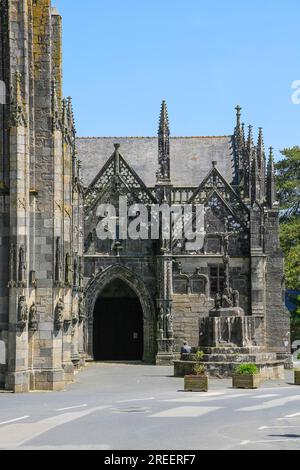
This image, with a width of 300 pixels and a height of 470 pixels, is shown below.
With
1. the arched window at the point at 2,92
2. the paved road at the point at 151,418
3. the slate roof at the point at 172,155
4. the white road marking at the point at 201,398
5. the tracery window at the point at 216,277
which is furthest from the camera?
the slate roof at the point at 172,155

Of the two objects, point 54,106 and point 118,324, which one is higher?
point 54,106

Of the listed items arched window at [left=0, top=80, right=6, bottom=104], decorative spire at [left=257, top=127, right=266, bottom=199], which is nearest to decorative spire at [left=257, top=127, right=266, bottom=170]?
decorative spire at [left=257, top=127, right=266, bottom=199]

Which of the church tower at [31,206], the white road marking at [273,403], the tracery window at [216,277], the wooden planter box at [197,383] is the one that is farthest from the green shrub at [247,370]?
the tracery window at [216,277]

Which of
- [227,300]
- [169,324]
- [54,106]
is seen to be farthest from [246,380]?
[169,324]

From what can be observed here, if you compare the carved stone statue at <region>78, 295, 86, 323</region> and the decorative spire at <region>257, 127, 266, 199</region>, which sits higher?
the decorative spire at <region>257, 127, 266, 199</region>

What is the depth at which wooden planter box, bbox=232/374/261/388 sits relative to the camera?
28609 mm

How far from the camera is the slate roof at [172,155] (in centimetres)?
5047

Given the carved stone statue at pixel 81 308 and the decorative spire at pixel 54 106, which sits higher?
the decorative spire at pixel 54 106

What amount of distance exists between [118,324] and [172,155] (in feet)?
31.1

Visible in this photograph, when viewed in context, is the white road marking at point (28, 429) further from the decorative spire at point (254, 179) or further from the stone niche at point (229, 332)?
the decorative spire at point (254, 179)

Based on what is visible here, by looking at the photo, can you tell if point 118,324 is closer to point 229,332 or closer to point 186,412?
point 229,332

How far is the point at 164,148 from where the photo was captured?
151 ft

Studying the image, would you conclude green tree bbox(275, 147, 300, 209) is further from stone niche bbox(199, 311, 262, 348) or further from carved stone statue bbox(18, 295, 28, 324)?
carved stone statue bbox(18, 295, 28, 324)

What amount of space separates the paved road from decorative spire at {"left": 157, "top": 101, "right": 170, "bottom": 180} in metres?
16.7
